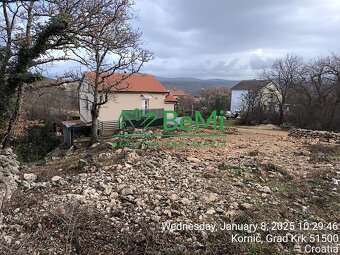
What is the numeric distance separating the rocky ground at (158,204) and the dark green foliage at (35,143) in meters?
12.1

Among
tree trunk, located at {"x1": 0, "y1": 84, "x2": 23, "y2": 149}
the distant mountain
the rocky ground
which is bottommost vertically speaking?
the rocky ground

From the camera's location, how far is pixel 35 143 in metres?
19.6

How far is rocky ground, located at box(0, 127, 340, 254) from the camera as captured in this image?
353cm

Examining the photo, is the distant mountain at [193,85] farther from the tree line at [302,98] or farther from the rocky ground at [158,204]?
the rocky ground at [158,204]

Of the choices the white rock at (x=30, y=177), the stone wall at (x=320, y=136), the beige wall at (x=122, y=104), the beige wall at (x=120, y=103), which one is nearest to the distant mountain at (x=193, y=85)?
the beige wall at (x=120, y=103)

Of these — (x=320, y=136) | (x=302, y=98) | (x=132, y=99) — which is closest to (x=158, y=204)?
(x=320, y=136)

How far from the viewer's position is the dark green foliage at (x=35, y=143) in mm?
16906

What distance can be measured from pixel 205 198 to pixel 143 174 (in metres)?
1.82

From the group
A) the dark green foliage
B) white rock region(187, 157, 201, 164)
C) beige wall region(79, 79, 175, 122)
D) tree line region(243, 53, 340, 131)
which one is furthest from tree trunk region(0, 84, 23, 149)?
tree line region(243, 53, 340, 131)

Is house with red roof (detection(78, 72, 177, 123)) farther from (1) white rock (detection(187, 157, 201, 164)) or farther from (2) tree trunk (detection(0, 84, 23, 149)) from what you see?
(1) white rock (detection(187, 157, 201, 164))

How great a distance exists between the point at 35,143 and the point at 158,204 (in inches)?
723

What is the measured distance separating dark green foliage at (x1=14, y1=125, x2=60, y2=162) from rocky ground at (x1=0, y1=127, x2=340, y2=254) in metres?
12.1

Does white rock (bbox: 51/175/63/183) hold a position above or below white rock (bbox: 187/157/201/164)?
below

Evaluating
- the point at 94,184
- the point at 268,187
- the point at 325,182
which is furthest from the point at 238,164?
the point at 94,184
